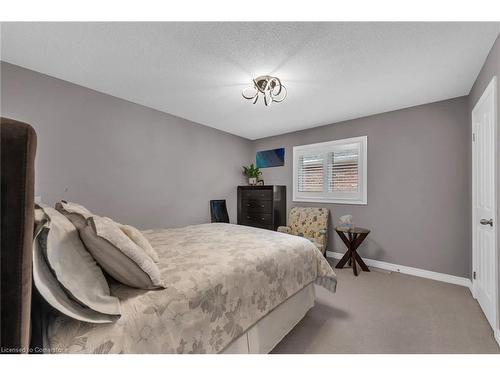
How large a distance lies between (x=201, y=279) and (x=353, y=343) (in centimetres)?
133

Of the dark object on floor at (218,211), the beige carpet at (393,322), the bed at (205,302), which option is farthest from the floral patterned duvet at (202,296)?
the dark object on floor at (218,211)

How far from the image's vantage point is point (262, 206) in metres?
4.25

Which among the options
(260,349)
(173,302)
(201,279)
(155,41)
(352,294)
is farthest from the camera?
(352,294)

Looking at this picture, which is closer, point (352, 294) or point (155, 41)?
point (155, 41)

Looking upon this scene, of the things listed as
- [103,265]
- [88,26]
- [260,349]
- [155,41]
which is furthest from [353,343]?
[88,26]

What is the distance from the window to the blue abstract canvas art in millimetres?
315

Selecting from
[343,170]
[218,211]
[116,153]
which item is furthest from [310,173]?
[116,153]

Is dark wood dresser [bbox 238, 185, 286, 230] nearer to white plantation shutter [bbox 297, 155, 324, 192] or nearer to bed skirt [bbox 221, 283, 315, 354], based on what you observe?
white plantation shutter [bbox 297, 155, 324, 192]

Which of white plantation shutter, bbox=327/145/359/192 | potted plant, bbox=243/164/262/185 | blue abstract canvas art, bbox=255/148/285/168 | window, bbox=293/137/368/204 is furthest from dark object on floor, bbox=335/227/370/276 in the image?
potted plant, bbox=243/164/262/185

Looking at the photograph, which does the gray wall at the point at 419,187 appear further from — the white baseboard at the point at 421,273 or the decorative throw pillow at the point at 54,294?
the decorative throw pillow at the point at 54,294

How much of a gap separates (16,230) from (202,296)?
783 mm

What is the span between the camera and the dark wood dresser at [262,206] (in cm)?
414
